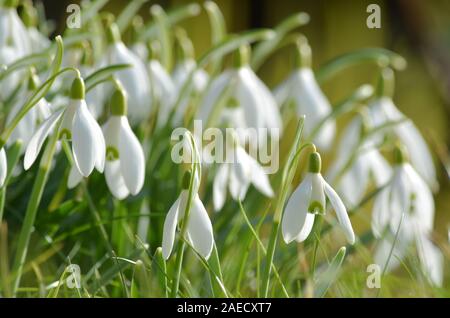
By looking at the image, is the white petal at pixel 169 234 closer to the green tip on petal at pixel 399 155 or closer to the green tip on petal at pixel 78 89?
the green tip on petal at pixel 78 89

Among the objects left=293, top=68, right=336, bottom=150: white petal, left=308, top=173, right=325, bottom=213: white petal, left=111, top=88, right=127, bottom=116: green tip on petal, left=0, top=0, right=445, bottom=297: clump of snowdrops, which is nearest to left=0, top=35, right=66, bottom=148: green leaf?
left=0, top=0, right=445, bottom=297: clump of snowdrops

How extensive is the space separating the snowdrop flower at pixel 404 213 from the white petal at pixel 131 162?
46 centimetres

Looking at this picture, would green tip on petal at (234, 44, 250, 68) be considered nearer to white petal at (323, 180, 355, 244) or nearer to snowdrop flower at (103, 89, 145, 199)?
snowdrop flower at (103, 89, 145, 199)

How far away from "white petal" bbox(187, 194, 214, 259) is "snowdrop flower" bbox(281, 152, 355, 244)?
0.10m

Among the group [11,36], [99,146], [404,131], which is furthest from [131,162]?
[404,131]

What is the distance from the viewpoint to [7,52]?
5.75 ft

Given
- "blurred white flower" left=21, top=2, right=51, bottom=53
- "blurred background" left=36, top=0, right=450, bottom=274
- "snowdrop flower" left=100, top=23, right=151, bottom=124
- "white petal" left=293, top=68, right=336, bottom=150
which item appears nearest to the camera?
"snowdrop flower" left=100, top=23, right=151, bottom=124

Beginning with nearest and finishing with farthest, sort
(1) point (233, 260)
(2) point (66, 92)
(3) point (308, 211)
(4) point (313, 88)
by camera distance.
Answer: (3) point (308, 211), (1) point (233, 260), (2) point (66, 92), (4) point (313, 88)

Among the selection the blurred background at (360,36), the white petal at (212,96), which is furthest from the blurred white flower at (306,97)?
the blurred background at (360,36)

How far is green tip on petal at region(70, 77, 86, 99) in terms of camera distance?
125cm

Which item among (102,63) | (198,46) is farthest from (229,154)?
(198,46)

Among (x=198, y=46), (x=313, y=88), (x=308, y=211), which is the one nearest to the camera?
(x=308, y=211)

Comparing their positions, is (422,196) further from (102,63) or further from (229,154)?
(102,63)
